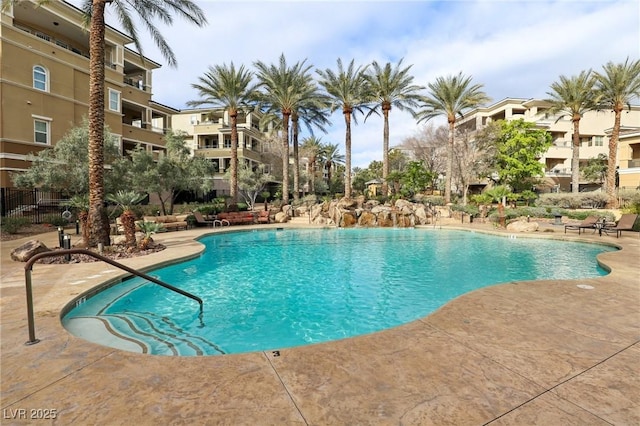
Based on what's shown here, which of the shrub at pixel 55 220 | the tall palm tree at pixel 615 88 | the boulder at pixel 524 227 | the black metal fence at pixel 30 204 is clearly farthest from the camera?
the tall palm tree at pixel 615 88

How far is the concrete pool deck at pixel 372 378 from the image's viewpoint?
8.44 feet

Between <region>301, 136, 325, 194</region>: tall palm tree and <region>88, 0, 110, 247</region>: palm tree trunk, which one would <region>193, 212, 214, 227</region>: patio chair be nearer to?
<region>88, 0, 110, 247</region>: palm tree trunk

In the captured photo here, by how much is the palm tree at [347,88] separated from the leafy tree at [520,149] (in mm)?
13735

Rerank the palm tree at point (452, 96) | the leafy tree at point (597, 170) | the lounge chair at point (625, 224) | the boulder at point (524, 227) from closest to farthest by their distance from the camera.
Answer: the lounge chair at point (625, 224) < the boulder at point (524, 227) < the palm tree at point (452, 96) < the leafy tree at point (597, 170)

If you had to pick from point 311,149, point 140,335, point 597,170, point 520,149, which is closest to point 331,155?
point 311,149

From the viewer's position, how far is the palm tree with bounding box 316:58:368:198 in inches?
1139

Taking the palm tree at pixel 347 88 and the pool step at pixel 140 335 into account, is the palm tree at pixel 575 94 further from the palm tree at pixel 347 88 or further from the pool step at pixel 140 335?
the pool step at pixel 140 335

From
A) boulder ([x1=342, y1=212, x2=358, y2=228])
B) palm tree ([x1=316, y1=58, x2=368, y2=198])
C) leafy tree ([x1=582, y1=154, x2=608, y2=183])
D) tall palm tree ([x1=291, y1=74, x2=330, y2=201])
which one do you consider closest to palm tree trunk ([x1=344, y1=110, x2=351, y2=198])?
palm tree ([x1=316, y1=58, x2=368, y2=198])

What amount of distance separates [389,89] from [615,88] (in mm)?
20139

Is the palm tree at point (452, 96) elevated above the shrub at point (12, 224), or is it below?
above

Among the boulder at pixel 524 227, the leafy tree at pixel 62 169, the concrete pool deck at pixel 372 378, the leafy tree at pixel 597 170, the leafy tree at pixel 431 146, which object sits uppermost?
the leafy tree at pixel 431 146

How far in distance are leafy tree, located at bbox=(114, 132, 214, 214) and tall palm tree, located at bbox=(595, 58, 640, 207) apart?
3530 cm

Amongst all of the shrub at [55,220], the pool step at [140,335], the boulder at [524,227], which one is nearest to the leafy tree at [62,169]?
the shrub at [55,220]

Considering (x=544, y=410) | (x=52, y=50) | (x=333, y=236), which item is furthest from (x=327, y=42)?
(x=52, y=50)
